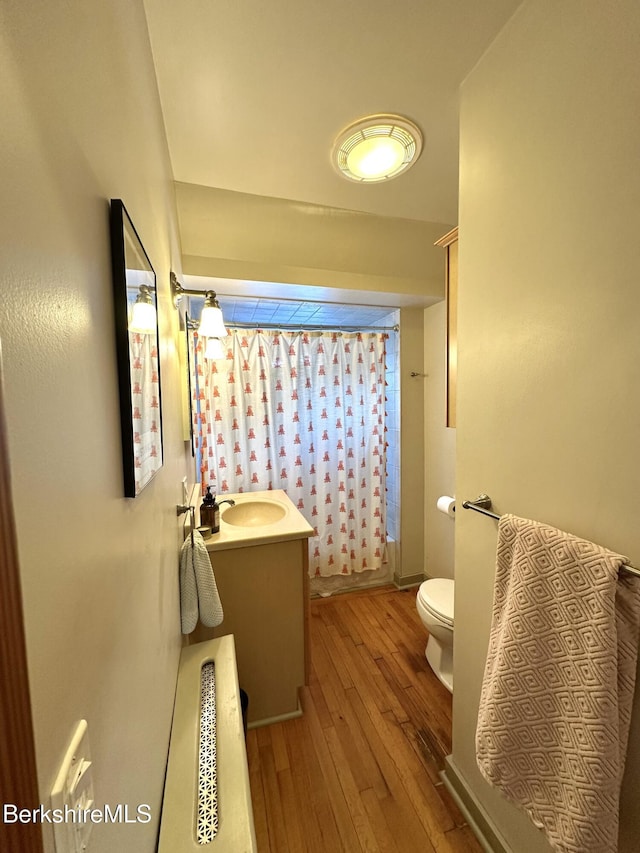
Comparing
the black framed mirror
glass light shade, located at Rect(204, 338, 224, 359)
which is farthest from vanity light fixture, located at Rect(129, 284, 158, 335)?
glass light shade, located at Rect(204, 338, 224, 359)

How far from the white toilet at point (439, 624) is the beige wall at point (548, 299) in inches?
19.1

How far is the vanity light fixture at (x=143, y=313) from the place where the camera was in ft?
1.97

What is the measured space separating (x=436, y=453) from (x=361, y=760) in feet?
5.60

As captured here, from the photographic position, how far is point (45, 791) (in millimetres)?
270

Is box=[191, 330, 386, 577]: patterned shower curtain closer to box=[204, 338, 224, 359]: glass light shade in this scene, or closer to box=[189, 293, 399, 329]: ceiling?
box=[189, 293, 399, 329]: ceiling

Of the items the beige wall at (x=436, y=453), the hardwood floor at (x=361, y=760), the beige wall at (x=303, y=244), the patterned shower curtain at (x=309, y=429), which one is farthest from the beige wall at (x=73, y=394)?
the beige wall at (x=436, y=453)

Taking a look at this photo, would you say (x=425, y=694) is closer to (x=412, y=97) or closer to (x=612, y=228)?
(x=612, y=228)

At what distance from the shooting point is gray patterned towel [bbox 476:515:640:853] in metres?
0.64

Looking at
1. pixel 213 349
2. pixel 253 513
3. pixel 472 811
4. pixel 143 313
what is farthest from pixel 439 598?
pixel 143 313

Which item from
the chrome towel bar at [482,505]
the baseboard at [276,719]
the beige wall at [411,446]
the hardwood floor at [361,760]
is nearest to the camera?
the chrome towel bar at [482,505]

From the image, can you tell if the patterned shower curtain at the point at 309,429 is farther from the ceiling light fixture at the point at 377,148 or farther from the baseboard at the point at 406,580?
the ceiling light fixture at the point at 377,148

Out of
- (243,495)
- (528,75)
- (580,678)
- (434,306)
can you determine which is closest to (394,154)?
(528,75)

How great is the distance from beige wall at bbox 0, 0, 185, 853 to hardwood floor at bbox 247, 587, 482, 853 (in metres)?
0.83

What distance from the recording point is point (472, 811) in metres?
1.12
